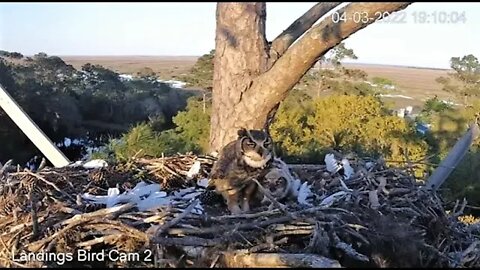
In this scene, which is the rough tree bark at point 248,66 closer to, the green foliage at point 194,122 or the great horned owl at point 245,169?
the great horned owl at point 245,169

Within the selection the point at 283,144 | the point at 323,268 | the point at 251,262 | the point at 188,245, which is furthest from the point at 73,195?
the point at 283,144

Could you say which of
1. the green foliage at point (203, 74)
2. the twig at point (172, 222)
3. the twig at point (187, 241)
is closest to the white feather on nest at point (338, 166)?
the twig at point (172, 222)

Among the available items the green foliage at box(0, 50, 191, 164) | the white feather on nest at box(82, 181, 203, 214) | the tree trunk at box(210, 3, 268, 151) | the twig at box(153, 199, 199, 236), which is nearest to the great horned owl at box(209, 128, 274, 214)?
the white feather on nest at box(82, 181, 203, 214)

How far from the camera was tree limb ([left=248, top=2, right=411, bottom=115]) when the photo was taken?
259 centimetres

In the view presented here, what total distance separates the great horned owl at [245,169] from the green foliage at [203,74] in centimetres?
414

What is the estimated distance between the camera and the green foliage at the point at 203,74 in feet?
22.1

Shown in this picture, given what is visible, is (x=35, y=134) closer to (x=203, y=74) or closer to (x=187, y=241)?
(x=187, y=241)

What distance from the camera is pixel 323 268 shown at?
66.2 inches

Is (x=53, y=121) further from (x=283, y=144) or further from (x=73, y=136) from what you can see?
(x=283, y=144)

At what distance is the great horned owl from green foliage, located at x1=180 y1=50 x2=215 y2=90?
13.6 ft

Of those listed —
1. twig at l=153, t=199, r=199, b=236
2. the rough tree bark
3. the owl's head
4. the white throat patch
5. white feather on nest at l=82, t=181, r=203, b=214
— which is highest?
the rough tree bark

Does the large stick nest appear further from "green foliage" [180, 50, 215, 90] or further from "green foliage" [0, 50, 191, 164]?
"green foliage" [180, 50, 215, 90]

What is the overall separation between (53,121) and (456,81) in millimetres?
4507

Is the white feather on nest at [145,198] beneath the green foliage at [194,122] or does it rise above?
above
